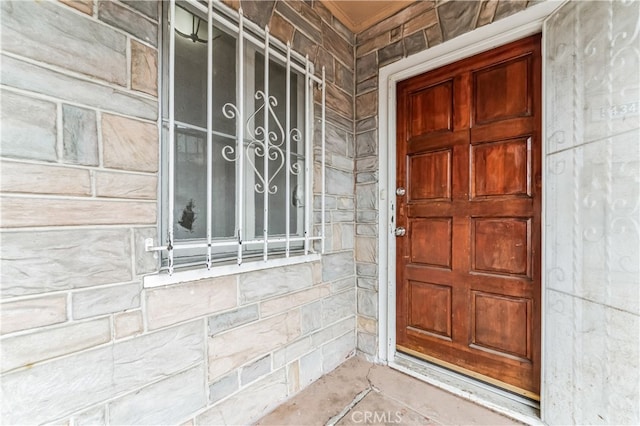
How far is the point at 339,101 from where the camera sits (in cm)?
197

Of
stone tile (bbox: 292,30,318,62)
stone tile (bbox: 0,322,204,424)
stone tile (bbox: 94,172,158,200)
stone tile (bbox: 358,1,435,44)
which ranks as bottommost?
stone tile (bbox: 0,322,204,424)

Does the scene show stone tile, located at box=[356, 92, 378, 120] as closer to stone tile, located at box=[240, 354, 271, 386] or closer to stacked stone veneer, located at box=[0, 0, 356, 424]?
stacked stone veneer, located at box=[0, 0, 356, 424]

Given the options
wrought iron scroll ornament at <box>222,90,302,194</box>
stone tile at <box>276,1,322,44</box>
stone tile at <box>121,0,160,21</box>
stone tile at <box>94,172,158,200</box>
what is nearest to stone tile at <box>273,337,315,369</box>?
wrought iron scroll ornament at <box>222,90,302,194</box>

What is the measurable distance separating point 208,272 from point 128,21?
1.03 metres

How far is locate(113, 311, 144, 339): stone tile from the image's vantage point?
0.95 metres

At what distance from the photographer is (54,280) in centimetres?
84

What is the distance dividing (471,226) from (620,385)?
0.92 metres

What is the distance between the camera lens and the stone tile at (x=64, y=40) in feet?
2.58

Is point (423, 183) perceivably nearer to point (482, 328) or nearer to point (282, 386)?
point (482, 328)

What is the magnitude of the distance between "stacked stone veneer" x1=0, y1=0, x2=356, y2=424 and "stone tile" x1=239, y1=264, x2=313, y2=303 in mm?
17

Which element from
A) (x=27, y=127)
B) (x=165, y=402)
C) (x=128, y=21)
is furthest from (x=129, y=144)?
(x=165, y=402)

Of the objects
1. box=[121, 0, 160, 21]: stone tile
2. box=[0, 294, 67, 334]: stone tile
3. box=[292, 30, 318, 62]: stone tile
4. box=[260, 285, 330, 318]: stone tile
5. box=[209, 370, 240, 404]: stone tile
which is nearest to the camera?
box=[0, 294, 67, 334]: stone tile

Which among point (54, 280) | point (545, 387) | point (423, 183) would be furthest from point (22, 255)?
point (545, 387)

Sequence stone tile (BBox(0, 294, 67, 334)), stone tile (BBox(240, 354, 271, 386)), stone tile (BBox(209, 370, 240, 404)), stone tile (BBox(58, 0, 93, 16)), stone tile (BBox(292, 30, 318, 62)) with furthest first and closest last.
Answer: stone tile (BBox(292, 30, 318, 62)) < stone tile (BBox(240, 354, 271, 386)) < stone tile (BBox(209, 370, 240, 404)) < stone tile (BBox(58, 0, 93, 16)) < stone tile (BBox(0, 294, 67, 334))
